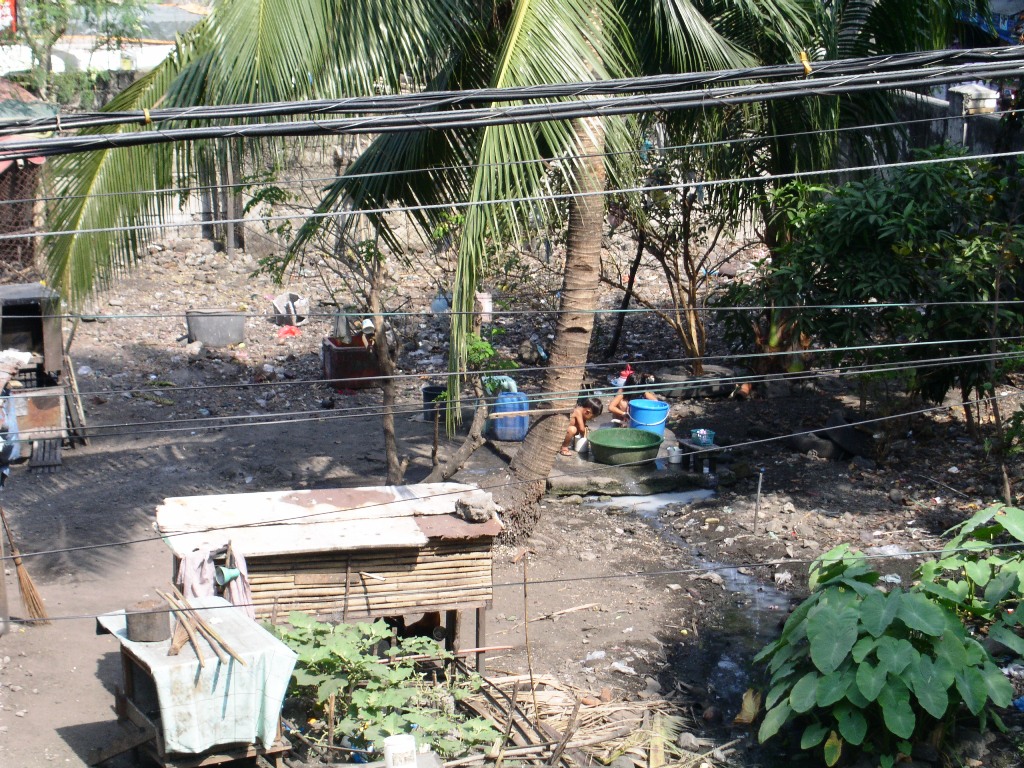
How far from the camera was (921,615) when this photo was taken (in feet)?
20.1

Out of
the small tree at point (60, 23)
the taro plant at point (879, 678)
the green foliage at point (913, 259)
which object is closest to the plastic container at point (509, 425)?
the green foliage at point (913, 259)

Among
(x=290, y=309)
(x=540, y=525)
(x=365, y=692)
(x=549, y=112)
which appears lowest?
(x=540, y=525)

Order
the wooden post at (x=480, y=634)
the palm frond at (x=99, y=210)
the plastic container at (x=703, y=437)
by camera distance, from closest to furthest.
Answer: the palm frond at (x=99, y=210), the wooden post at (x=480, y=634), the plastic container at (x=703, y=437)

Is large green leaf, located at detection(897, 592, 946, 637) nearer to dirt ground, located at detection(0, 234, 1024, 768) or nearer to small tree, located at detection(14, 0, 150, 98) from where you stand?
dirt ground, located at detection(0, 234, 1024, 768)

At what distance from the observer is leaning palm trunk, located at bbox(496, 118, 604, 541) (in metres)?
8.52

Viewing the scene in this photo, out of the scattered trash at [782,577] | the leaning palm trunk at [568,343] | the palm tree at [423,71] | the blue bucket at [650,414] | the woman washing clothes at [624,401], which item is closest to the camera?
the palm tree at [423,71]

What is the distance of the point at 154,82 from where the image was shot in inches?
247

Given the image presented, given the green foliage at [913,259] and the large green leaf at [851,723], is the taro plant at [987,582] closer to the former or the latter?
the large green leaf at [851,723]

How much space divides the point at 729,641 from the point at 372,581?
9.83 feet

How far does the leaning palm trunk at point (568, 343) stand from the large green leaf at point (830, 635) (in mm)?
3024

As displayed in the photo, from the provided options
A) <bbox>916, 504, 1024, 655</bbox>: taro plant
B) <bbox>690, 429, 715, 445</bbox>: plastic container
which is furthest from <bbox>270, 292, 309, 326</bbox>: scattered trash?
<bbox>916, 504, 1024, 655</bbox>: taro plant

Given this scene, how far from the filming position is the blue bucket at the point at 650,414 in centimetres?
1140

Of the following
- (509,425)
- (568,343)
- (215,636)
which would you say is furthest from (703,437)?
(215,636)

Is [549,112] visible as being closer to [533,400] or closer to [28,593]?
[533,400]
